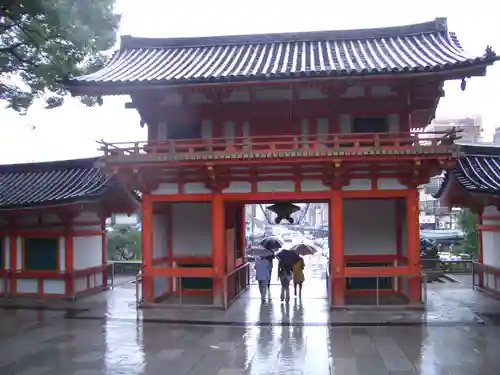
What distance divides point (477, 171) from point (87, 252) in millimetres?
15780

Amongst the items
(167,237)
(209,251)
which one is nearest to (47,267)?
(167,237)

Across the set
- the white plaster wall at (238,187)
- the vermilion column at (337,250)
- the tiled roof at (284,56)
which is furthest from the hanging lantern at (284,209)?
the tiled roof at (284,56)

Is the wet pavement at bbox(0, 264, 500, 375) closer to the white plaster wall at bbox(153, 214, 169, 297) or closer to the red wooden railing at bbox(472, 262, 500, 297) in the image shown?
the white plaster wall at bbox(153, 214, 169, 297)

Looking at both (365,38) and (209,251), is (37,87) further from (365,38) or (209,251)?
(365,38)

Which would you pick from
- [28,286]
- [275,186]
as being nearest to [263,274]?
[275,186]

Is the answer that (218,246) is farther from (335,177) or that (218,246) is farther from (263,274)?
(335,177)

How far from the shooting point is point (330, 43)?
64.2 feet

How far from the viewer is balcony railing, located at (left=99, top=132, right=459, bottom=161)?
1482cm

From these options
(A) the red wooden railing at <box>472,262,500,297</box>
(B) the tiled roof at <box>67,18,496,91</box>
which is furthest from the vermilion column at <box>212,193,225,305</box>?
(A) the red wooden railing at <box>472,262,500,297</box>

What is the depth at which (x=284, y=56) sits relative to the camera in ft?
60.1

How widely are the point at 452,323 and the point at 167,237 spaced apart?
10.3 m

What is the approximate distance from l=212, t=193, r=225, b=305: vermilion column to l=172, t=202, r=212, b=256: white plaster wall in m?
2.50

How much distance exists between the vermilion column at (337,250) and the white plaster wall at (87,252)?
400 inches

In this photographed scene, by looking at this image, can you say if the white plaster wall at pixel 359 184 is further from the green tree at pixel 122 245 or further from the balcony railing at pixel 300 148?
the green tree at pixel 122 245
